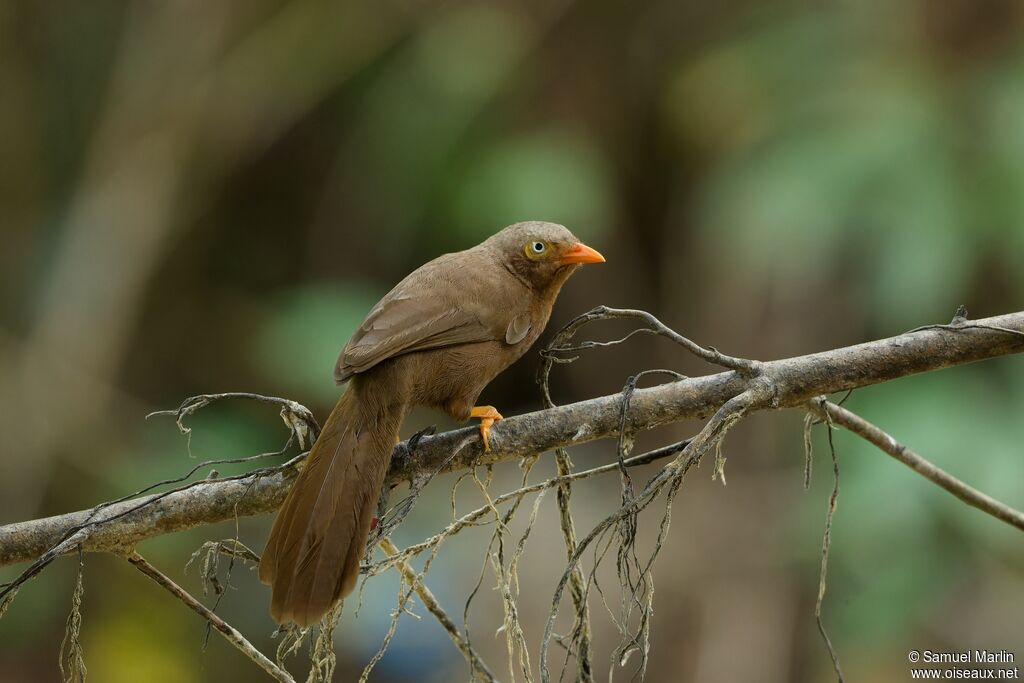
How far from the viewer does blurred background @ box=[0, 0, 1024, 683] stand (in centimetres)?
637

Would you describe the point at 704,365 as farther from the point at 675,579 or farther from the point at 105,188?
the point at 105,188

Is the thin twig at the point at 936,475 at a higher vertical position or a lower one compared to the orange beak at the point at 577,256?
lower

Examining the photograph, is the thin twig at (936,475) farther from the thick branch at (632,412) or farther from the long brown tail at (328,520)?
the long brown tail at (328,520)

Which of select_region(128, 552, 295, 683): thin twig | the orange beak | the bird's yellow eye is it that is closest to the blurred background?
the orange beak

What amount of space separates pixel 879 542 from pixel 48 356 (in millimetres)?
5918

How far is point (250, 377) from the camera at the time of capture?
336 inches

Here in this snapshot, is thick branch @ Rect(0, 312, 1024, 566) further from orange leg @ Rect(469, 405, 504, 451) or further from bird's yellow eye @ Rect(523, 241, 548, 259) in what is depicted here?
bird's yellow eye @ Rect(523, 241, 548, 259)

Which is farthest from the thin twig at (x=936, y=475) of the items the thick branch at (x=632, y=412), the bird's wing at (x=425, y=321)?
the bird's wing at (x=425, y=321)

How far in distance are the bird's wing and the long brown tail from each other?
0.23m

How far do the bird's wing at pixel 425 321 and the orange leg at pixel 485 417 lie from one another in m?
0.26

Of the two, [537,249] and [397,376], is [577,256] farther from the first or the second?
[397,376]

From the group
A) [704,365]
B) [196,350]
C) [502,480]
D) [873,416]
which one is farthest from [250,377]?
[873,416]

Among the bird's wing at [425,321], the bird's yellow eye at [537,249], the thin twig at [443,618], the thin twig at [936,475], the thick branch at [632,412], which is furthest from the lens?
the bird's yellow eye at [537,249]

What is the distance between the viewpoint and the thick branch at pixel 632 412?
109 inches
